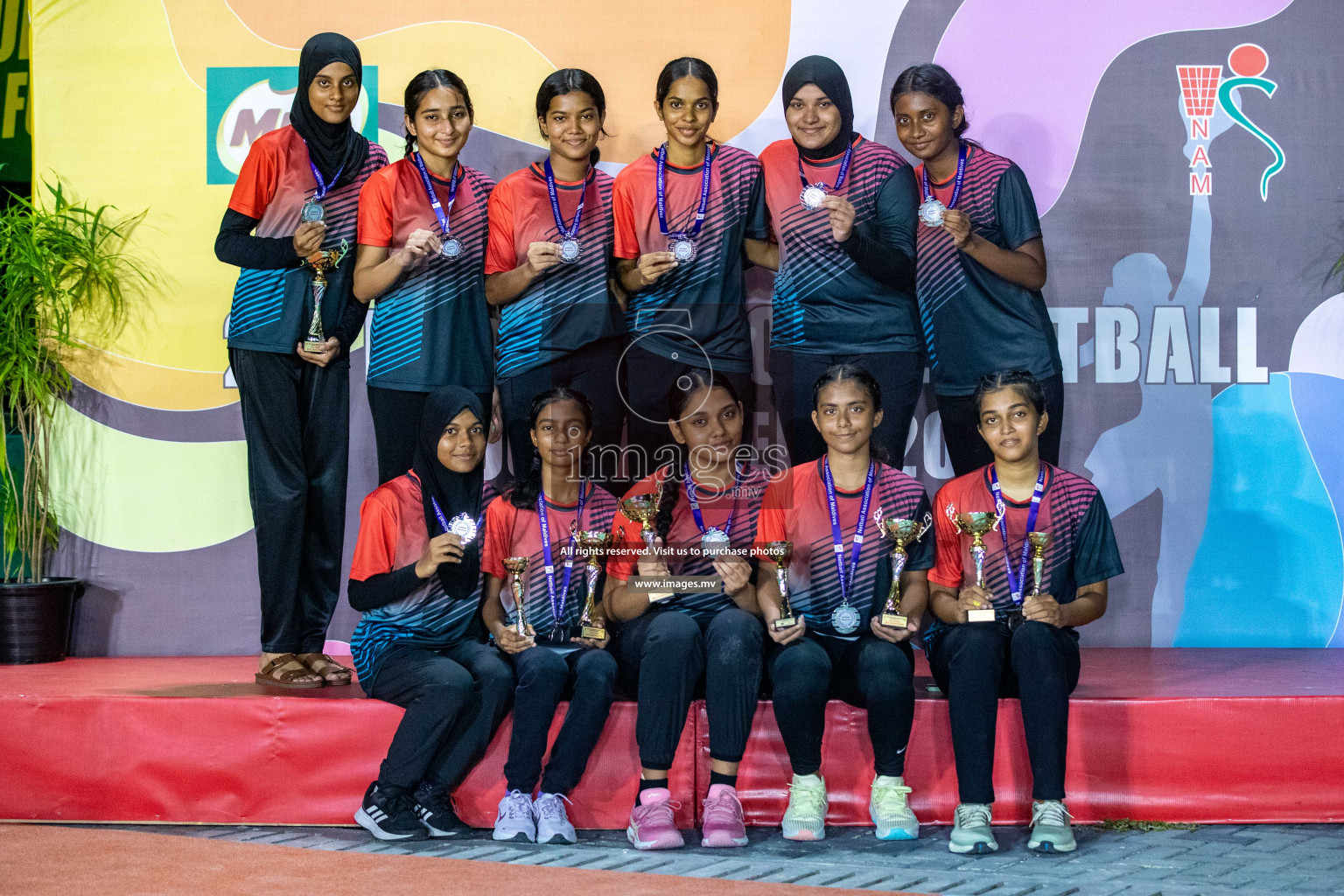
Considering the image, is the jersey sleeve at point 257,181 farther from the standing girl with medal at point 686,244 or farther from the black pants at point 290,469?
the standing girl with medal at point 686,244

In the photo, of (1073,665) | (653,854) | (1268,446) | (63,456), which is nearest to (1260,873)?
(1073,665)

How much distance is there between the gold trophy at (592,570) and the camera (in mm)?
3180

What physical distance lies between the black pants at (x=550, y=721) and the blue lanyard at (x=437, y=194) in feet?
4.95

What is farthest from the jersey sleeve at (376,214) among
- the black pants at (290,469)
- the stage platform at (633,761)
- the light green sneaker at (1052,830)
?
the light green sneaker at (1052,830)

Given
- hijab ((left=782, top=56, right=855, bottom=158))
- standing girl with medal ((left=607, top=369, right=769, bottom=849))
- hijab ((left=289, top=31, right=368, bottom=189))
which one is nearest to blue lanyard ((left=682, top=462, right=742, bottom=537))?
standing girl with medal ((left=607, top=369, right=769, bottom=849))

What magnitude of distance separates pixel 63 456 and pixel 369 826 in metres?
2.26

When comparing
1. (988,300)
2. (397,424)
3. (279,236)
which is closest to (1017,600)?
(988,300)

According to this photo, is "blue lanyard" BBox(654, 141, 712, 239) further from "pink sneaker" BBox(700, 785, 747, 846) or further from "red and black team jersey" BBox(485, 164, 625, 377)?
"pink sneaker" BBox(700, 785, 747, 846)

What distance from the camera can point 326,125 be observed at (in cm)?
374

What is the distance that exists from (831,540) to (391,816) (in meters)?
1.41

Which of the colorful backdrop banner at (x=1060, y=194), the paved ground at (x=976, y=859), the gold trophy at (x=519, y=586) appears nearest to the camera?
the paved ground at (x=976, y=859)

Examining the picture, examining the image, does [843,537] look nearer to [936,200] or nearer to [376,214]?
[936,200]

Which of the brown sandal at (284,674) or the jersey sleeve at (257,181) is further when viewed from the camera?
the jersey sleeve at (257,181)

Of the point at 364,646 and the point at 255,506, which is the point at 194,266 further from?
the point at 364,646
